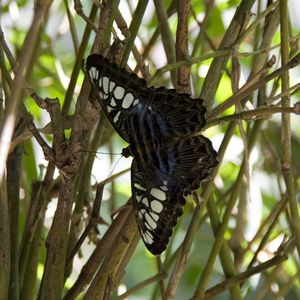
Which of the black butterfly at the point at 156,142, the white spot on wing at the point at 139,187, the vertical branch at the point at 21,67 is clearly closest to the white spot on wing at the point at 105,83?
the black butterfly at the point at 156,142

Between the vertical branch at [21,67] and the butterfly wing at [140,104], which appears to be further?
the butterfly wing at [140,104]

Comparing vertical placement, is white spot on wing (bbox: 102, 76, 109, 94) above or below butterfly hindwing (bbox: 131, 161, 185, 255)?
above

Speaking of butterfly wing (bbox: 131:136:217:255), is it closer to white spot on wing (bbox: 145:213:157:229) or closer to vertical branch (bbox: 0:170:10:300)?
white spot on wing (bbox: 145:213:157:229)

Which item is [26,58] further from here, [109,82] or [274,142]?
[274,142]

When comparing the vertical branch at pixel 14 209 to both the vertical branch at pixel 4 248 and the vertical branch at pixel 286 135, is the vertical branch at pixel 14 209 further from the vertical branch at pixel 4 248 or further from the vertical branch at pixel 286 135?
the vertical branch at pixel 286 135

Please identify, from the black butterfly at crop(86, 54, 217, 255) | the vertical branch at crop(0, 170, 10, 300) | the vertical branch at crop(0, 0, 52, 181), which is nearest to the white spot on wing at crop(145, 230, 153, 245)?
the black butterfly at crop(86, 54, 217, 255)

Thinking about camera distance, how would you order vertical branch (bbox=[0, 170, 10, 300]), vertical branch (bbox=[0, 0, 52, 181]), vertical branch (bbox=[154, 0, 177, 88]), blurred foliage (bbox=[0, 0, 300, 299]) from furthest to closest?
blurred foliage (bbox=[0, 0, 300, 299]), vertical branch (bbox=[154, 0, 177, 88]), vertical branch (bbox=[0, 170, 10, 300]), vertical branch (bbox=[0, 0, 52, 181])

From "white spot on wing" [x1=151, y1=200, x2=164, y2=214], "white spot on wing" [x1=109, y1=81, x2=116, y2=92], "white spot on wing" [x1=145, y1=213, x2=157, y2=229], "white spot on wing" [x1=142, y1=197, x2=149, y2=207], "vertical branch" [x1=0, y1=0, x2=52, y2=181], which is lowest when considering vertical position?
"vertical branch" [x1=0, y1=0, x2=52, y2=181]

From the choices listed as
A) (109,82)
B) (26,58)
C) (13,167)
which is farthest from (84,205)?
(26,58)

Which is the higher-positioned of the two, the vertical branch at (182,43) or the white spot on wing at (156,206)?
the vertical branch at (182,43)
